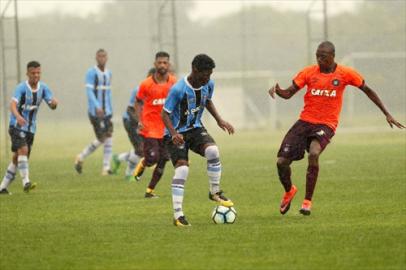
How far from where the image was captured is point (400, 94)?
34250 millimetres

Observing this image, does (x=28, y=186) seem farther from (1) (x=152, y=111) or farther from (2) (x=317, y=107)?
(2) (x=317, y=107)

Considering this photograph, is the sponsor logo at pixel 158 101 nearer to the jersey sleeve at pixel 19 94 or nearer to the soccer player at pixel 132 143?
the jersey sleeve at pixel 19 94

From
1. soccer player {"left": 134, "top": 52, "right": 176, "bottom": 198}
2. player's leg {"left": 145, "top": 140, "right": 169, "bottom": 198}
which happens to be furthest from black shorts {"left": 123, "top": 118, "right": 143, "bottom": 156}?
player's leg {"left": 145, "top": 140, "right": 169, "bottom": 198}

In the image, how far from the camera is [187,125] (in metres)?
14.0

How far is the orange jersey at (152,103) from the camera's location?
61.8 ft

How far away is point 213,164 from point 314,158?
1324 mm

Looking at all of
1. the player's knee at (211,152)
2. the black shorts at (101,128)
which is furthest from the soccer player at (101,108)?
the player's knee at (211,152)

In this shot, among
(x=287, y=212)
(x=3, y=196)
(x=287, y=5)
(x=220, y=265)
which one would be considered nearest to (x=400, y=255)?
(x=220, y=265)

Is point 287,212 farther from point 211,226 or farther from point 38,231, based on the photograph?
point 38,231

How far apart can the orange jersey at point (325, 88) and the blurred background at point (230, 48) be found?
20.1 meters

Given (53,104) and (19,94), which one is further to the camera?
(19,94)

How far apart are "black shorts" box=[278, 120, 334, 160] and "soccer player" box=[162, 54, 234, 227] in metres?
1.00

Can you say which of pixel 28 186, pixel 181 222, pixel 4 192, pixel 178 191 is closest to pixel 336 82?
pixel 178 191

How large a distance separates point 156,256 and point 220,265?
956 mm
